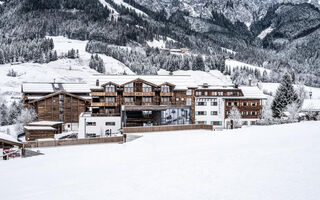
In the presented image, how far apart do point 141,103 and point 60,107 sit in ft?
71.8

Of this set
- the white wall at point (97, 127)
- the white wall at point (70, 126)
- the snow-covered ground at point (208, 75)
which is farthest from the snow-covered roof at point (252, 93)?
the snow-covered ground at point (208, 75)

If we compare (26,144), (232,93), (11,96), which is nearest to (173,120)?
(232,93)

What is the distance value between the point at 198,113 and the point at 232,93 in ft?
41.0

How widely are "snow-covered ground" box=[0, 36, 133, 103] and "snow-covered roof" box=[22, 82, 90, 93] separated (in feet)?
128

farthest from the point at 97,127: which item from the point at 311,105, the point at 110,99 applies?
the point at 311,105

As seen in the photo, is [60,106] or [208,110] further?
[60,106]

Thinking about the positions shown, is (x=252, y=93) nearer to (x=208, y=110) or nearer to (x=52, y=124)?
(x=208, y=110)

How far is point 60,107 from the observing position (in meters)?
67.8

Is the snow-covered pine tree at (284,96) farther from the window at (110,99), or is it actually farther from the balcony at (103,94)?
the balcony at (103,94)

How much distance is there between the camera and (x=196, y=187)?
488 inches

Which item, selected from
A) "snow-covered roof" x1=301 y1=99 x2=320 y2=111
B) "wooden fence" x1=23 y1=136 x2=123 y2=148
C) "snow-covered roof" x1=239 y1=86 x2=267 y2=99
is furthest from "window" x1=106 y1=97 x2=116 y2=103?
"snow-covered roof" x1=301 y1=99 x2=320 y2=111

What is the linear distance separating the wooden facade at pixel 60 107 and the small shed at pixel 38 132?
1180 cm

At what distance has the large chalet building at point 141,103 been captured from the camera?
5316 cm

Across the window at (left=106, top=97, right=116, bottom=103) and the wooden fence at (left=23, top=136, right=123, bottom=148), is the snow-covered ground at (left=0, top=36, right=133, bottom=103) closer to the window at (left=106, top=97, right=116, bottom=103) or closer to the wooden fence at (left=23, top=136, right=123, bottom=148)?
the window at (left=106, top=97, right=116, bottom=103)
